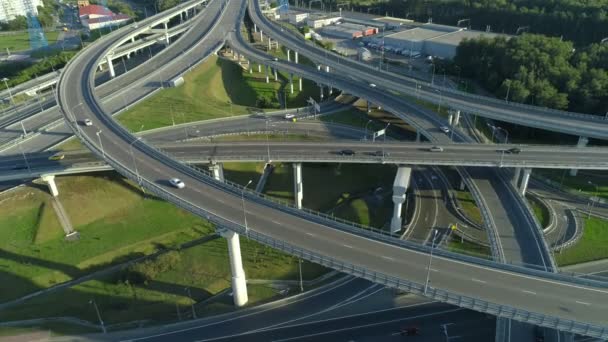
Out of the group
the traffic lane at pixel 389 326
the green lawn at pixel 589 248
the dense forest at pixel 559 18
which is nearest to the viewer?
the traffic lane at pixel 389 326

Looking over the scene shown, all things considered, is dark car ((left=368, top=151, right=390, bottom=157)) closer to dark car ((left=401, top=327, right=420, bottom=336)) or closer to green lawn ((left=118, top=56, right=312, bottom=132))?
dark car ((left=401, top=327, right=420, bottom=336))

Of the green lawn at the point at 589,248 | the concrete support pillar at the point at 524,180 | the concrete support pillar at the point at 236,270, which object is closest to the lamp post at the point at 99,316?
the concrete support pillar at the point at 236,270

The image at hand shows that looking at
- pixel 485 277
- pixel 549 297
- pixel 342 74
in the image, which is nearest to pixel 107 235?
pixel 485 277

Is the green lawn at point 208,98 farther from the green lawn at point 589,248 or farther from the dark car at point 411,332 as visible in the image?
the green lawn at point 589,248

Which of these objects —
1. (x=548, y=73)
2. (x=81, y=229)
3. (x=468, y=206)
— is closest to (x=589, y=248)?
(x=468, y=206)

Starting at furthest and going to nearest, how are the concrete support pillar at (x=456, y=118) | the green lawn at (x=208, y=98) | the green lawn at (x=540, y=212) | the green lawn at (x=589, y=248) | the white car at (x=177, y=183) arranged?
the green lawn at (x=208, y=98) < the concrete support pillar at (x=456, y=118) < the green lawn at (x=540, y=212) < the green lawn at (x=589, y=248) < the white car at (x=177, y=183)
